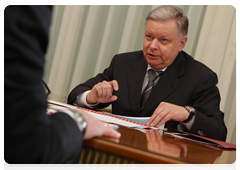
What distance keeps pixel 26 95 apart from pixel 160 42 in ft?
4.52

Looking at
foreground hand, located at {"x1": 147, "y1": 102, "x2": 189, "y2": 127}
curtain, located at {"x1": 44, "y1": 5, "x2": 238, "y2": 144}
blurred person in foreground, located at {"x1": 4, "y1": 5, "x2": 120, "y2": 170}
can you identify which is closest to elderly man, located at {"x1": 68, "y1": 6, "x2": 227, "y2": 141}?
foreground hand, located at {"x1": 147, "y1": 102, "x2": 189, "y2": 127}

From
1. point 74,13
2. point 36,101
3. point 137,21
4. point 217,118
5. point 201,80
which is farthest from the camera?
point 74,13

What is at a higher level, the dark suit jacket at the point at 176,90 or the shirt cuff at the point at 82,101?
the dark suit jacket at the point at 176,90

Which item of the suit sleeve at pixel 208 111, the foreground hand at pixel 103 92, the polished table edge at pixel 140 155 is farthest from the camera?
the foreground hand at pixel 103 92

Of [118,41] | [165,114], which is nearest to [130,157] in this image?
[165,114]

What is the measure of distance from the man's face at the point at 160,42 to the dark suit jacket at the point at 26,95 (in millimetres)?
1276

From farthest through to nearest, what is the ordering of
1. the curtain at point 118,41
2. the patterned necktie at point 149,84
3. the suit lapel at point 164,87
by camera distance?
the curtain at point 118,41 < the patterned necktie at point 149,84 < the suit lapel at point 164,87

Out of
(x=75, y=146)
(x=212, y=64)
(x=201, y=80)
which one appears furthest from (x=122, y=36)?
(x=75, y=146)

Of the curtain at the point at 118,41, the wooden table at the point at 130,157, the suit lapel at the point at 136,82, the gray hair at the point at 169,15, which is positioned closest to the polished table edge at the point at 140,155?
the wooden table at the point at 130,157

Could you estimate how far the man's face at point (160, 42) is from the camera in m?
1.75

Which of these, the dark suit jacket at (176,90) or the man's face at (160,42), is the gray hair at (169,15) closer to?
the man's face at (160,42)

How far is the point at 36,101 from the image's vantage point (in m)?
0.54
